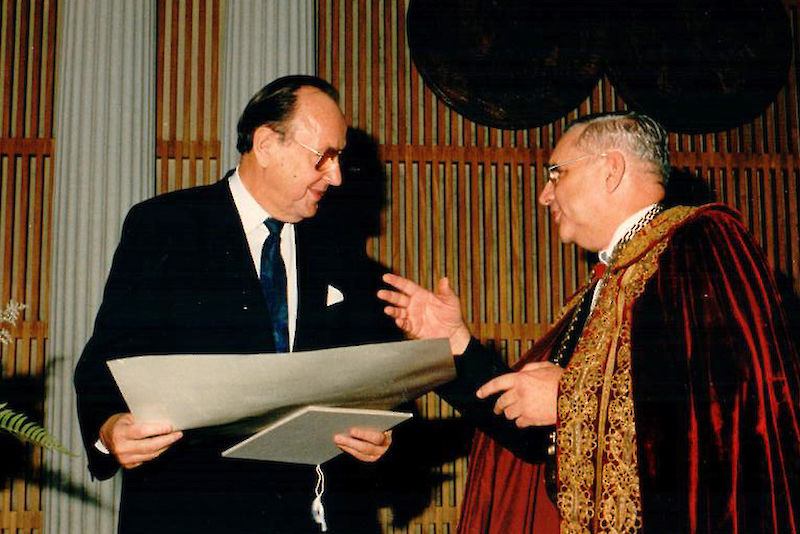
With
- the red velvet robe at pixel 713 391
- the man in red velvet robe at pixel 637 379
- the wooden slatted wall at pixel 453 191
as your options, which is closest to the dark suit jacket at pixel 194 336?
the man in red velvet robe at pixel 637 379

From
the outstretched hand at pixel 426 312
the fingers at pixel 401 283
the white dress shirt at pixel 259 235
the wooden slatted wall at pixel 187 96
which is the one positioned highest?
the wooden slatted wall at pixel 187 96

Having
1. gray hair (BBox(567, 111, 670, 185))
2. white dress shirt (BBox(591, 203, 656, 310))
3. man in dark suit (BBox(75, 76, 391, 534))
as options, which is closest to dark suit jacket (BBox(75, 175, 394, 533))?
man in dark suit (BBox(75, 76, 391, 534))

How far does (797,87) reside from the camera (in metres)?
4.37

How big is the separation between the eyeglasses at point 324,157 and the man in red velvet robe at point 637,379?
1.50 ft

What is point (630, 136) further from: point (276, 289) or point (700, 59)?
point (700, 59)

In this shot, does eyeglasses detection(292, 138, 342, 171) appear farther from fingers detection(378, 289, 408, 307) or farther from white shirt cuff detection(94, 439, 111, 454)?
white shirt cuff detection(94, 439, 111, 454)

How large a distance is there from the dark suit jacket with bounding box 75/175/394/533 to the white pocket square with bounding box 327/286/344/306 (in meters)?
0.03

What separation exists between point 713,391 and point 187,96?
9.03ft

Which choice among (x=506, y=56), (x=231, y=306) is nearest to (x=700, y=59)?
(x=506, y=56)

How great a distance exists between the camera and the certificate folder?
5.79ft

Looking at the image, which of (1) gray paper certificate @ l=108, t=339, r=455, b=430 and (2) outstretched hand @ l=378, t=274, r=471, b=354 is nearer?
(1) gray paper certificate @ l=108, t=339, r=455, b=430

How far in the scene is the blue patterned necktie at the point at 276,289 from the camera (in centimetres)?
225

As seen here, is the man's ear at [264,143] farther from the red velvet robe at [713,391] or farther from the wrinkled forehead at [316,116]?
the red velvet robe at [713,391]

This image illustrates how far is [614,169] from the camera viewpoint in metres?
2.57
